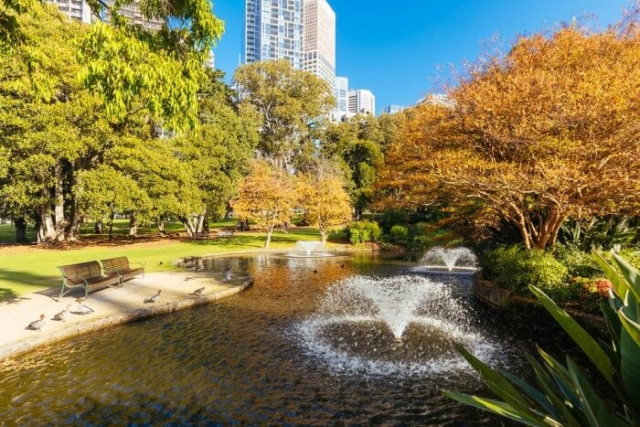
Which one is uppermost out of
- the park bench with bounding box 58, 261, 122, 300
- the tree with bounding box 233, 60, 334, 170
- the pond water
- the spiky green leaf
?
the tree with bounding box 233, 60, 334, 170

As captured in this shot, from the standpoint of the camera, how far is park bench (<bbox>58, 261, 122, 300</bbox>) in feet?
37.7

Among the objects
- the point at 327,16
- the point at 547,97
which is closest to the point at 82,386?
the point at 547,97

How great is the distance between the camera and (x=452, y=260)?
2419 cm

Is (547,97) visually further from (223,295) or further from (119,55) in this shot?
(223,295)

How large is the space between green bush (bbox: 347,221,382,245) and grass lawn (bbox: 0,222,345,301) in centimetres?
172

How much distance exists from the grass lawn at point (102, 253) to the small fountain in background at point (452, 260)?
9452mm

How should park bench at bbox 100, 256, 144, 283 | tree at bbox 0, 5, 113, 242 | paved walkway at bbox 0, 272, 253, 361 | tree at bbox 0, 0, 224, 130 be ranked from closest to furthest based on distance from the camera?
tree at bbox 0, 0, 224, 130 → paved walkway at bbox 0, 272, 253, 361 → park bench at bbox 100, 256, 144, 283 → tree at bbox 0, 5, 113, 242

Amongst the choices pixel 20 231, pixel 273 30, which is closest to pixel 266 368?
pixel 20 231

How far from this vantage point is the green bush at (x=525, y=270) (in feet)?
35.6

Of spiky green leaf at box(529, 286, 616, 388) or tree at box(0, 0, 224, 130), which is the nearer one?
spiky green leaf at box(529, 286, 616, 388)

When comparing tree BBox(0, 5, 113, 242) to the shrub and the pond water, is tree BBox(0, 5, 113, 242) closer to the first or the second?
the pond water

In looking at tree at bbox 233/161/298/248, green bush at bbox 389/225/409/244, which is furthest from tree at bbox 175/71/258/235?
green bush at bbox 389/225/409/244

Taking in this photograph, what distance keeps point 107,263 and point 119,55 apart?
1062 centimetres

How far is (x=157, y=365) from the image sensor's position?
7.54m
